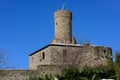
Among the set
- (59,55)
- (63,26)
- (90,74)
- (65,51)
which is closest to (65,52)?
(65,51)

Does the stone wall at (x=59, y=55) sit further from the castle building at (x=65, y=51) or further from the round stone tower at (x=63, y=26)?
the round stone tower at (x=63, y=26)

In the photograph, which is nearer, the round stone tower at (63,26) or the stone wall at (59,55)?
the stone wall at (59,55)

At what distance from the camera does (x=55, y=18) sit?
63312 mm

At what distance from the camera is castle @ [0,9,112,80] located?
47.5m

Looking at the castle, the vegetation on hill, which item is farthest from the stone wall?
the vegetation on hill

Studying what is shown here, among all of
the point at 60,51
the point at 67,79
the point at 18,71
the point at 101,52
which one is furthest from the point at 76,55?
the point at 67,79

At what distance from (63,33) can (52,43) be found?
13.8ft

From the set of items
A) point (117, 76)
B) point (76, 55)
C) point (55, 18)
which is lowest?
point (117, 76)

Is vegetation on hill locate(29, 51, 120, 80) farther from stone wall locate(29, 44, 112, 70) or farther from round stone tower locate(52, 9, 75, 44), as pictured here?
round stone tower locate(52, 9, 75, 44)

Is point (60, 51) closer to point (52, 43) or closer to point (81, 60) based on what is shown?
point (52, 43)

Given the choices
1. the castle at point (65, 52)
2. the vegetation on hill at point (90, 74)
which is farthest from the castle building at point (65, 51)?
the vegetation on hill at point (90, 74)

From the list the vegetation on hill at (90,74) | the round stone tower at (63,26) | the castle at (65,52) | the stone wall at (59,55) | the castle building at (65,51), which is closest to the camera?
the vegetation on hill at (90,74)

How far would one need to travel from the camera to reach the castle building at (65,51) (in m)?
47.6

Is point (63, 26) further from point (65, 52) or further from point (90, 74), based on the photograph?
point (90, 74)
